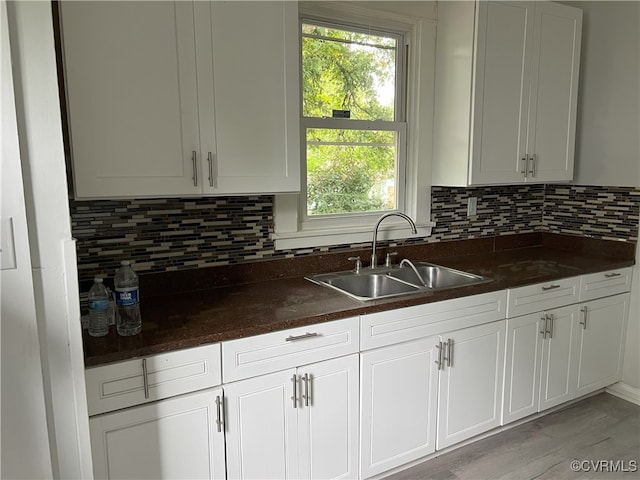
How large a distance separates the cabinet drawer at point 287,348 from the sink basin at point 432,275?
74 centimetres

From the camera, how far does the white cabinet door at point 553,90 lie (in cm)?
A: 273

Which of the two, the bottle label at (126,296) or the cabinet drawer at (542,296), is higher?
the bottle label at (126,296)

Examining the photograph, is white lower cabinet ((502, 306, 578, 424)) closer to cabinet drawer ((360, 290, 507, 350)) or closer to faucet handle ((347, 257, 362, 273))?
cabinet drawer ((360, 290, 507, 350))

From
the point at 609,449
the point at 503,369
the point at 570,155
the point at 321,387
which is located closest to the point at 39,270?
the point at 321,387

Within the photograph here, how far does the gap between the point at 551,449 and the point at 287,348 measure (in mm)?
1613

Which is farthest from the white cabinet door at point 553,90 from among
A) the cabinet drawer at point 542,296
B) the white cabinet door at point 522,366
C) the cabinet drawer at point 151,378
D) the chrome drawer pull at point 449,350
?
the cabinet drawer at point 151,378

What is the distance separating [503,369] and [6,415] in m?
2.12

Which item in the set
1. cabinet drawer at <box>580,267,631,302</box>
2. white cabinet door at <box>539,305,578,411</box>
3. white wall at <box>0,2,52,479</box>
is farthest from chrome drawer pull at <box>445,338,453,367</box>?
white wall at <box>0,2,52,479</box>

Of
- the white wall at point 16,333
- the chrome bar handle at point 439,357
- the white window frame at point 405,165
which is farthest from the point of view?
the white window frame at point 405,165

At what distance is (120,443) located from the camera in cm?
156

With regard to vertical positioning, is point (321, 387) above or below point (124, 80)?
Answer: below

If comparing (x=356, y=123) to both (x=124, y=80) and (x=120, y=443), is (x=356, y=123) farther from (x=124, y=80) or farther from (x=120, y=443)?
(x=120, y=443)

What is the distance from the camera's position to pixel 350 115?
2598 millimetres

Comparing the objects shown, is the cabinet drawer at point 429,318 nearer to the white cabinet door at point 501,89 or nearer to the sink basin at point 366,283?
the sink basin at point 366,283
